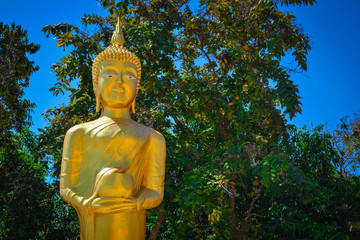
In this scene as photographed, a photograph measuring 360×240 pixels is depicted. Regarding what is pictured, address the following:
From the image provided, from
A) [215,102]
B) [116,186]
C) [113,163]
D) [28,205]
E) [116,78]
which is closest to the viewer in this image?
[116,186]

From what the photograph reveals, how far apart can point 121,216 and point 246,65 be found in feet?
15.3

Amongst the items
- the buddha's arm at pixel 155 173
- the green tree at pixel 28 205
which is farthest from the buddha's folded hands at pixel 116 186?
the green tree at pixel 28 205

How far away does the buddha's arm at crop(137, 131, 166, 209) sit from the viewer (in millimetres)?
3641

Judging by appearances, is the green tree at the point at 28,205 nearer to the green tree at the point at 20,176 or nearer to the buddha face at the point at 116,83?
the green tree at the point at 20,176

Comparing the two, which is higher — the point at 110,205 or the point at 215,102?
the point at 215,102

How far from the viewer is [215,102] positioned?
7.08 meters

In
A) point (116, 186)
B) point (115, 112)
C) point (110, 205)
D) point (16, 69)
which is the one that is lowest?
point (110, 205)

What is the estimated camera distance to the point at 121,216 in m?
3.41

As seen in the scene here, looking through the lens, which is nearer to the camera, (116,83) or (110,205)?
(110,205)

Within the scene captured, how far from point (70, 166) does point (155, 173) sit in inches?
30.6

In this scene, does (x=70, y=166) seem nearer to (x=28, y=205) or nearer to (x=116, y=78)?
(x=116, y=78)

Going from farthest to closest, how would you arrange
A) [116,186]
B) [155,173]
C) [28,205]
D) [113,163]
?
[28,205]
[155,173]
[113,163]
[116,186]

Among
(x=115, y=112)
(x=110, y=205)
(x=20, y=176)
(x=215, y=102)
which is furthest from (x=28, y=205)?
(x=110, y=205)

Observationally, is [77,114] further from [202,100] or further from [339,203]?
[339,203]
